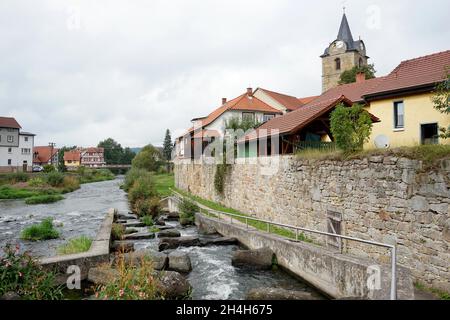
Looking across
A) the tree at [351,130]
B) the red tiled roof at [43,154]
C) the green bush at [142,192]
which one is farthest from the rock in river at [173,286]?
the red tiled roof at [43,154]

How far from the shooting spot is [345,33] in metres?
53.7

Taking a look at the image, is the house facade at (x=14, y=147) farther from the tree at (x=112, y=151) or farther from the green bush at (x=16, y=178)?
the tree at (x=112, y=151)

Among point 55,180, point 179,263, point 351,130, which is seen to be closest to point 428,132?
point 351,130

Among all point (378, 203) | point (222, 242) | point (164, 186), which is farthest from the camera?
point (164, 186)

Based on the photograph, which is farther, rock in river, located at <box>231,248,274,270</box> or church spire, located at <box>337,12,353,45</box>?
church spire, located at <box>337,12,353,45</box>

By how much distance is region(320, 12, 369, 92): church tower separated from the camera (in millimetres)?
51594

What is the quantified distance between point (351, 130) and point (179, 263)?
687 cm

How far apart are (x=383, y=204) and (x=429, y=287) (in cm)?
221

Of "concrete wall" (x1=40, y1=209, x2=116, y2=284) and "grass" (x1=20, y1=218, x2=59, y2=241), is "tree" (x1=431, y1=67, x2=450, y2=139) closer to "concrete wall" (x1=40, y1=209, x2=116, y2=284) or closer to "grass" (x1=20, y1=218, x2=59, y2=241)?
"concrete wall" (x1=40, y1=209, x2=116, y2=284)

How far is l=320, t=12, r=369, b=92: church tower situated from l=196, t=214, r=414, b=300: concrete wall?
46.5 m

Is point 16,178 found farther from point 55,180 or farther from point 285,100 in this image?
point 285,100

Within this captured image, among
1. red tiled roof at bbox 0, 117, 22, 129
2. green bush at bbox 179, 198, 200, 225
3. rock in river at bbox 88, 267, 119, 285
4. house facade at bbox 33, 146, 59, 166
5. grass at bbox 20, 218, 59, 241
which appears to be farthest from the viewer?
house facade at bbox 33, 146, 59, 166

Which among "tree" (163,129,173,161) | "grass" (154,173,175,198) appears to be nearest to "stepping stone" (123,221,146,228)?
"grass" (154,173,175,198)

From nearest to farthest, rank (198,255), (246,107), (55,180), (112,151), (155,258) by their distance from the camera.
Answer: (155,258)
(198,255)
(246,107)
(55,180)
(112,151)
